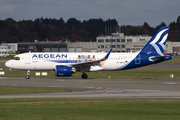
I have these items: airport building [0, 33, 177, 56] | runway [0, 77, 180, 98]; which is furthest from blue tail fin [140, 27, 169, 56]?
airport building [0, 33, 177, 56]

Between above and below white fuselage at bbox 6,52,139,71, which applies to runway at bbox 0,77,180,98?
below

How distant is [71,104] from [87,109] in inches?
95.9

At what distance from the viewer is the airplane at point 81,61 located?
47.0 metres

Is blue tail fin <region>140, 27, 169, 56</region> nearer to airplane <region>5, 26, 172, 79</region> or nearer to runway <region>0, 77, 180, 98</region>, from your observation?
airplane <region>5, 26, 172, 79</region>

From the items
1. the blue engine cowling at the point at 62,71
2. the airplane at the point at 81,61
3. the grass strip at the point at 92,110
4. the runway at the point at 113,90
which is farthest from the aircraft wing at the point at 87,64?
the grass strip at the point at 92,110

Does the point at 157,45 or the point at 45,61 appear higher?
the point at 157,45

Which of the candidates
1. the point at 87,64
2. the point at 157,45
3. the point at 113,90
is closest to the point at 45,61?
the point at 87,64

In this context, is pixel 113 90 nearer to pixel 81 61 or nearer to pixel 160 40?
pixel 81 61

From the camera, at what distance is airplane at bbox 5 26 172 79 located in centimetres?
4697

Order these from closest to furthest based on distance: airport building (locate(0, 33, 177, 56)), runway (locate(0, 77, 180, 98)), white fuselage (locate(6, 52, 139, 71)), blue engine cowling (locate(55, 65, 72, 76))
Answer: runway (locate(0, 77, 180, 98))
blue engine cowling (locate(55, 65, 72, 76))
white fuselage (locate(6, 52, 139, 71))
airport building (locate(0, 33, 177, 56))

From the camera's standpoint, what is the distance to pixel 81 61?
48.4m

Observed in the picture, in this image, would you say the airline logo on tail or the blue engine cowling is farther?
the airline logo on tail

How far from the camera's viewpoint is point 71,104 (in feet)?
73.6

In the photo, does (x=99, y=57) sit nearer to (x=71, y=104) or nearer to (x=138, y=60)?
(x=138, y=60)
